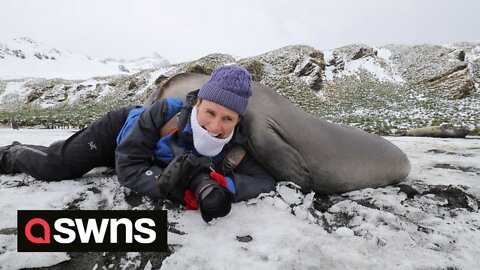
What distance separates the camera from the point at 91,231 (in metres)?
1.82

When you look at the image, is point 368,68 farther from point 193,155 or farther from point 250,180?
point 193,155

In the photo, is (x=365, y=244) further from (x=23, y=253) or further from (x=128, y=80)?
(x=128, y=80)

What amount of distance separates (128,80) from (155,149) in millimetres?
38292

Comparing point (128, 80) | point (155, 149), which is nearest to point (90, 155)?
point (155, 149)

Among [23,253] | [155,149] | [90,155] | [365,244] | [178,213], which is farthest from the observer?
[90,155]

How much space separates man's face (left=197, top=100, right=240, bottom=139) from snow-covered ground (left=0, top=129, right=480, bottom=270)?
1.79ft

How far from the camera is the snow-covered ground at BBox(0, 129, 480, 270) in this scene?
1.64 meters

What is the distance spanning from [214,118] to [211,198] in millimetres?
564

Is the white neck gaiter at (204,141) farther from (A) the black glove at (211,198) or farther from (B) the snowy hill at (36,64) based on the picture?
(B) the snowy hill at (36,64)

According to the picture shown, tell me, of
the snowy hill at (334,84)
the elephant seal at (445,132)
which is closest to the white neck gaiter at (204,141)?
the elephant seal at (445,132)

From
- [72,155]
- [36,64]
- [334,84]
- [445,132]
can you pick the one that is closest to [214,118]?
[72,155]

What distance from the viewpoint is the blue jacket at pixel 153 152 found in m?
2.29

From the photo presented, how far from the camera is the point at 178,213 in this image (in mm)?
2131

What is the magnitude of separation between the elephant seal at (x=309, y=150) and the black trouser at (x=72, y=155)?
69 cm
